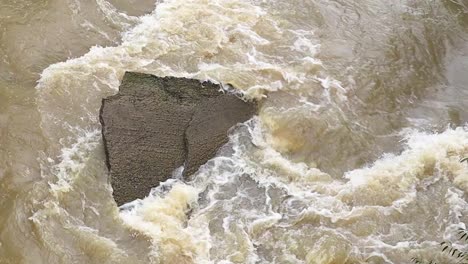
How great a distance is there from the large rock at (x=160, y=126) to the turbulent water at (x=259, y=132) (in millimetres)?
187

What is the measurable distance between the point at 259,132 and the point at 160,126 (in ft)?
4.47

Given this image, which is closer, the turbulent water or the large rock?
the turbulent water

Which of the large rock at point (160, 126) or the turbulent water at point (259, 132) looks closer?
the turbulent water at point (259, 132)

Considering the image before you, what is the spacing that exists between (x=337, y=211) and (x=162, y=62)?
3632 mm

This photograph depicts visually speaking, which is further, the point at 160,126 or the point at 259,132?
the point at 259,132

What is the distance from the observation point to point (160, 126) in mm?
7438

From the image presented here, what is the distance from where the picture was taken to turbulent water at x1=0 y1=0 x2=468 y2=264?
6.31 m

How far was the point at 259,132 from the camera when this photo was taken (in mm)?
7605

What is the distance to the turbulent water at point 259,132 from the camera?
20.7 ft

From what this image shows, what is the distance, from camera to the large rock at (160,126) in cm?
690

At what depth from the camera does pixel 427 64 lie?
9094mm

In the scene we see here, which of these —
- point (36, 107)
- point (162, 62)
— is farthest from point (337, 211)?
point (36, 107)

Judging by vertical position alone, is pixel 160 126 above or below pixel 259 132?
below

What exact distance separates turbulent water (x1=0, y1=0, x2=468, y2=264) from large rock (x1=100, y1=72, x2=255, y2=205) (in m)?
0.19
